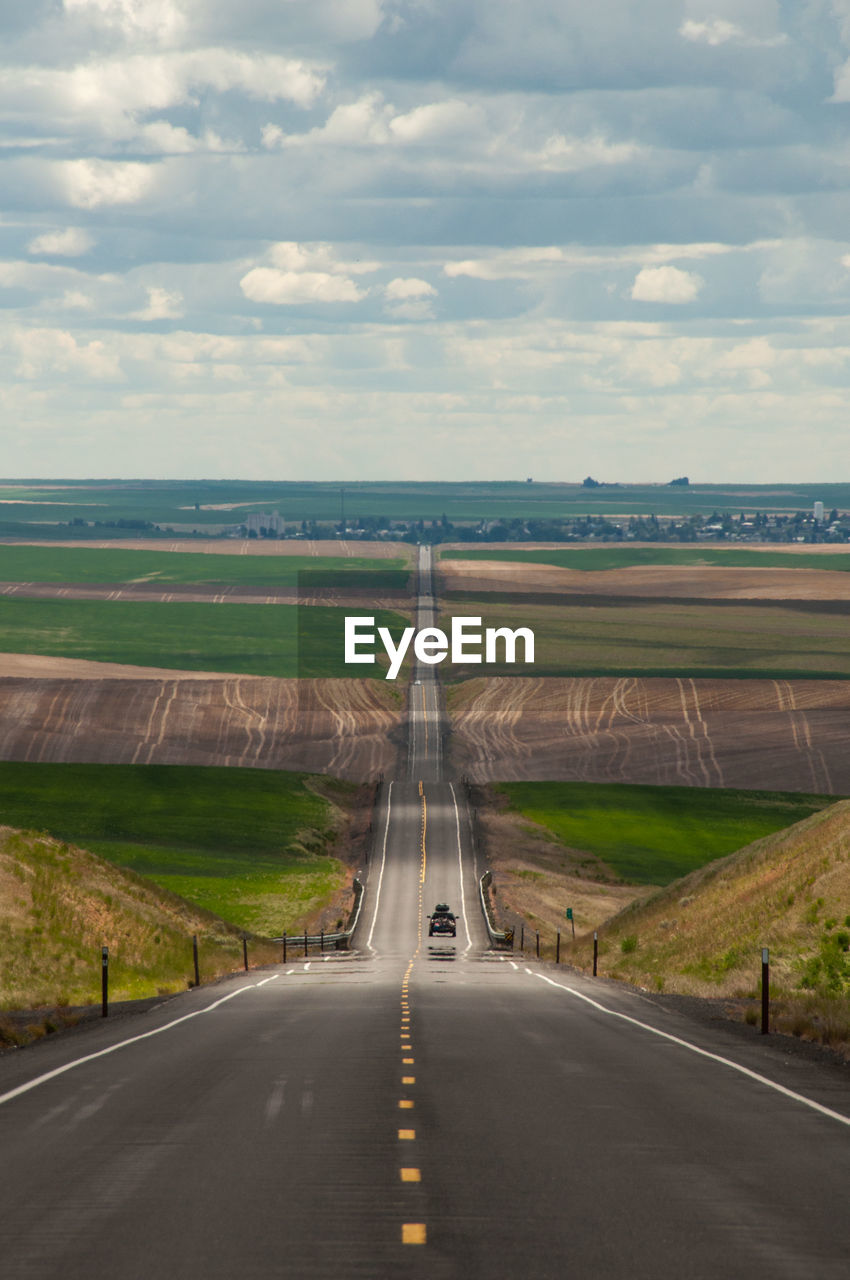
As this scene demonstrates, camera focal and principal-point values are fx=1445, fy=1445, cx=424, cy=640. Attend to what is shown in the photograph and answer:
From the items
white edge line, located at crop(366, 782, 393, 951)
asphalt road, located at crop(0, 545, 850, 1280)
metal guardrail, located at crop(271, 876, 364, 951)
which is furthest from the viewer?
white edge line, located at crop(366, 782, 393, 951)

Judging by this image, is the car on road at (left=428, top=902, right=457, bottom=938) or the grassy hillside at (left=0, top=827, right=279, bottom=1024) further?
the car on road at (left=428, top=902, right=457, bottom=938)

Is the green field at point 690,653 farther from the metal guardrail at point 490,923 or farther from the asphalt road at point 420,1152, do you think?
the asphalt road at point 420,1152

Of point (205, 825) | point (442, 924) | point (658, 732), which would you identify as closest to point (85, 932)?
point (442, 924)

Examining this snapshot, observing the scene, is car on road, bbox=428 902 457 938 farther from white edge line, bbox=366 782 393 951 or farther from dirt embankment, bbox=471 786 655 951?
dirt embankment, bbox=471 786 655 951

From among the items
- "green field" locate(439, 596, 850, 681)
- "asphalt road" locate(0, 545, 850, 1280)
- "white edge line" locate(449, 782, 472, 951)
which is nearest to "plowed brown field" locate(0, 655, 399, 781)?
"white edge line" locate(449, 782, 472, 951)

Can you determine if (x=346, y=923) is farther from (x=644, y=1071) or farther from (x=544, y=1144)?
(x=544, y=1144)

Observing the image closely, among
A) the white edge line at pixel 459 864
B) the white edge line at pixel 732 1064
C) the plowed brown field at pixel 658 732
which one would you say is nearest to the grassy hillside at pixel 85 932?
the white edge line at pixel 732 1064

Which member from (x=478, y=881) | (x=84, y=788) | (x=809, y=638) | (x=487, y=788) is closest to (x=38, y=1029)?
(x=478, y=881)
